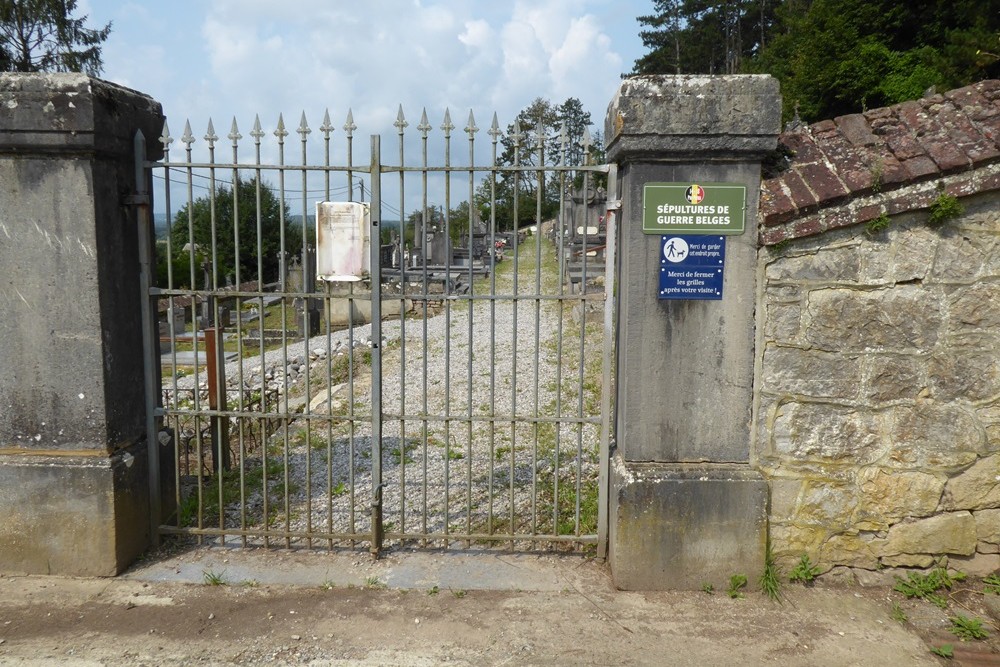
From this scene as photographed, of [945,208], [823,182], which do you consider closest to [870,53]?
[945,208]

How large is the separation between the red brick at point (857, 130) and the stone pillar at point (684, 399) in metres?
0.56

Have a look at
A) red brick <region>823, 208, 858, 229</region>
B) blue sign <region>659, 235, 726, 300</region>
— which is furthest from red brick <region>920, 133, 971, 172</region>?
blue sign <region>659, 235, 726, 300</region>

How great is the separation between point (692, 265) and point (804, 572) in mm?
1846

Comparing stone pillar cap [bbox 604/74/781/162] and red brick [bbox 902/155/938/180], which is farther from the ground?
stone pillar cap [bbox 604/74/781/162]

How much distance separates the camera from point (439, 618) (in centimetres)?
389

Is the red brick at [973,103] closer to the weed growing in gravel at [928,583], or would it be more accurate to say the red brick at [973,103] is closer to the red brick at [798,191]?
the red brick at [798,191]

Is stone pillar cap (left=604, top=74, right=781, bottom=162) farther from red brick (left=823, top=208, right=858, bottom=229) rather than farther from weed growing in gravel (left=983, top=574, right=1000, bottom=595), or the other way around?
weed growing in gravel (left=983, top=574, right=1000, bottom=595)

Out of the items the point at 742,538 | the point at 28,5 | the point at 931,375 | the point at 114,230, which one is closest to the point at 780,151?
the point at 931,375

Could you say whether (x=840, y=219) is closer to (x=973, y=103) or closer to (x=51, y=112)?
(x=973, y=103)

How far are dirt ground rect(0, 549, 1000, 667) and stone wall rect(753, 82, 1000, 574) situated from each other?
0.37 m

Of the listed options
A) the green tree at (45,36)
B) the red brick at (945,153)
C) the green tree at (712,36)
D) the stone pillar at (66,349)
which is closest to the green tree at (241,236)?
the green tree at (45,36)

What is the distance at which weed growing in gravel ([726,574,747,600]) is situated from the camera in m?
4.12

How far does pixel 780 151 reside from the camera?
4117mm

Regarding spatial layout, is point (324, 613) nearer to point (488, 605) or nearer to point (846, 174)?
point (488, 605)
